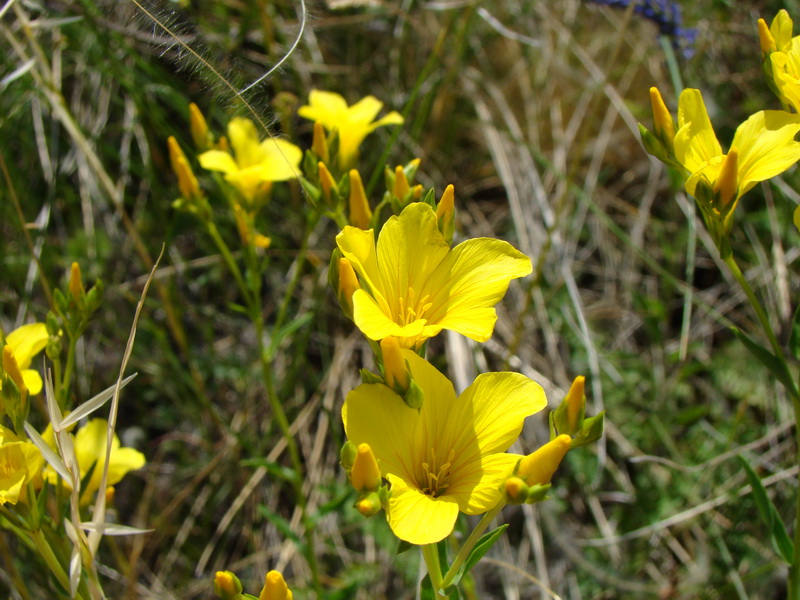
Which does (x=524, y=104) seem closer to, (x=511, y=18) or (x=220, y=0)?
(x=511, y=18)

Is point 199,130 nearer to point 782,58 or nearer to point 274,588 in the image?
point 274,588

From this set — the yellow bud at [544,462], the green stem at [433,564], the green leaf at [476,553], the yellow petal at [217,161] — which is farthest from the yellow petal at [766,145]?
the yellow petal at [217,161]

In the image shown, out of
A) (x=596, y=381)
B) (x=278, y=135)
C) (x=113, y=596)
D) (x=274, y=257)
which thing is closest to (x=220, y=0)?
(x=274, y=257)

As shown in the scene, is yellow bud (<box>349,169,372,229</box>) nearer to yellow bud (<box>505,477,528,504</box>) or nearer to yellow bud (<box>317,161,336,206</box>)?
yellow bud (<box>317,161,336,206</box>)

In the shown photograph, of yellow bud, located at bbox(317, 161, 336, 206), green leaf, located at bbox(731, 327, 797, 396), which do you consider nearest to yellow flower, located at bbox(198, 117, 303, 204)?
yellow bud, located at bbox(317, 161, 336, 206)

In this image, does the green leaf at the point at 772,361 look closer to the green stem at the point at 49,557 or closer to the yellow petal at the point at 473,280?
the yellow petal at the point at 473,280

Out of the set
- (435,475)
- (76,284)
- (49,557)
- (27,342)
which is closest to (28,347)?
(27,342)

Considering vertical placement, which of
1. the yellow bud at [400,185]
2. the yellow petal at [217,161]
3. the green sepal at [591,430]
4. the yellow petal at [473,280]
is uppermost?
the yellow bud at [400,185]

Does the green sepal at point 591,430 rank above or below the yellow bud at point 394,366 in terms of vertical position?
below
